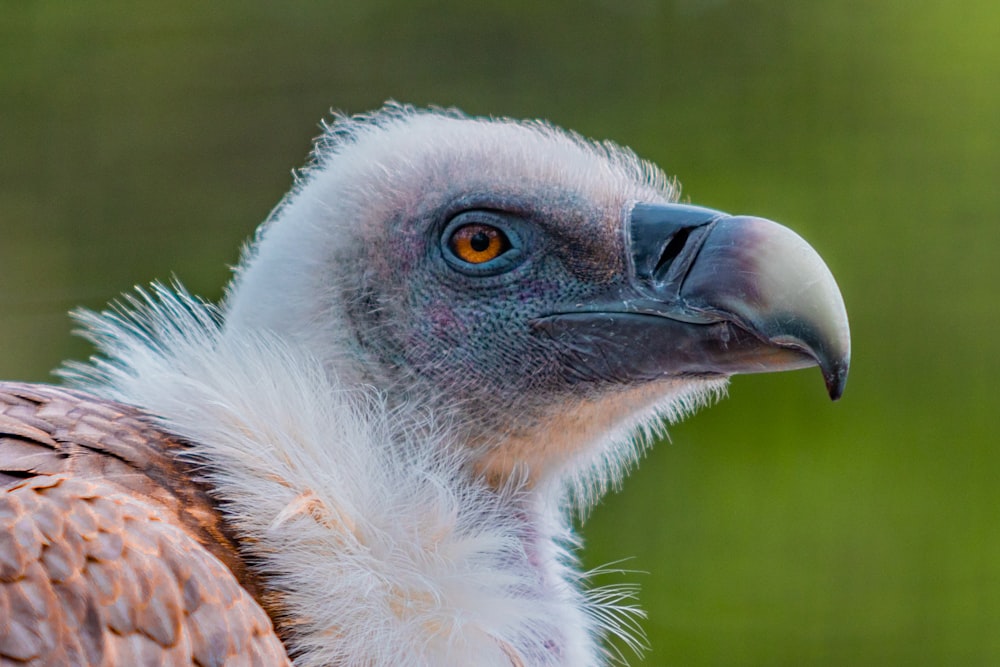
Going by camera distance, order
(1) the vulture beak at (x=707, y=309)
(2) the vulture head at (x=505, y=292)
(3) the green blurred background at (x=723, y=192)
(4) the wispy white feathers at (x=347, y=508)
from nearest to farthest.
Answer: (4) the wispy white feathers at (x=347, y=508) → (1) the vulture beak at (x=707, y=309) → (2) the vulture head at (x=505, y=292) → (3) the green blurred background at (x=723, y=192)

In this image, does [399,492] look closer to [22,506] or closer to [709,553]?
[22,506]

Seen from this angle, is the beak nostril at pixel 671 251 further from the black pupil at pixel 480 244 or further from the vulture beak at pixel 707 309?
the black pupil at pixel 480 244

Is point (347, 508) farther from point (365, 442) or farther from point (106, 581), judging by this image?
point (106, 581)

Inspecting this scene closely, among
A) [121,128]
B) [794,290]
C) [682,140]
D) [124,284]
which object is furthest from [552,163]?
[121,128]

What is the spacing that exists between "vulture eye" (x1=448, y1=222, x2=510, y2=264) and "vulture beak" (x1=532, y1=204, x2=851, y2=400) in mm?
117

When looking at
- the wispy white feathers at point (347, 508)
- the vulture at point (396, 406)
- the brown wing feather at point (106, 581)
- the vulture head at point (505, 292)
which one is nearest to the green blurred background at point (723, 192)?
the vulture at point (396, 406)

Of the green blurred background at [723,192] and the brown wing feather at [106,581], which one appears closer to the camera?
the brown wing feather at [106,581]

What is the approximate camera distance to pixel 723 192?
357 cm

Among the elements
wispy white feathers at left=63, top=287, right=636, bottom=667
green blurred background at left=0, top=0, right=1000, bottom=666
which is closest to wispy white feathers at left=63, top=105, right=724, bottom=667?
wispy white feathers at left=63, top=287, right=636, bottom=667

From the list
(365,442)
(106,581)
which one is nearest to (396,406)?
(365,442)

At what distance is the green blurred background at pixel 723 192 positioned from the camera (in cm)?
358

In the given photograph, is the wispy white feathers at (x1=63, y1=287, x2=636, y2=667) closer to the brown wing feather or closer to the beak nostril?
the brown wing feather

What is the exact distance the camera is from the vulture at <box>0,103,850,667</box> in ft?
3.96

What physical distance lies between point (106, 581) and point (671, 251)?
0.83 m
